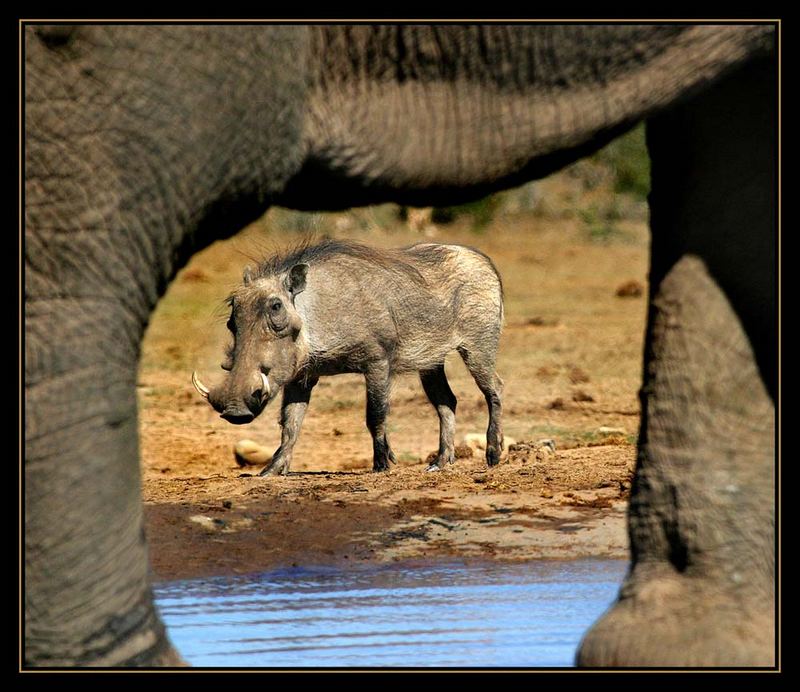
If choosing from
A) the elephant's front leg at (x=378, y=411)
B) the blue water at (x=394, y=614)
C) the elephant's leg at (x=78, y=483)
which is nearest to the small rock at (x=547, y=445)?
the elephant's front leg at (x=378, y=411)

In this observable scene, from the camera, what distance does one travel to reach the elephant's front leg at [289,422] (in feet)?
26.8

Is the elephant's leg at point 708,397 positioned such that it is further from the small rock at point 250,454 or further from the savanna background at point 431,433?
the small rock at point 250,454

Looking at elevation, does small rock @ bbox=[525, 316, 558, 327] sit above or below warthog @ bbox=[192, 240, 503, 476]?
above

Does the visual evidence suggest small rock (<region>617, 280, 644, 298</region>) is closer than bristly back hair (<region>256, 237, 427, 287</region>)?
No

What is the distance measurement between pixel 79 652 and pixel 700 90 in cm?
160

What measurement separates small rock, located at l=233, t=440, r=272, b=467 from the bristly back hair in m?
1.00

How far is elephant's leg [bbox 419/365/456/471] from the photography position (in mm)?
8656

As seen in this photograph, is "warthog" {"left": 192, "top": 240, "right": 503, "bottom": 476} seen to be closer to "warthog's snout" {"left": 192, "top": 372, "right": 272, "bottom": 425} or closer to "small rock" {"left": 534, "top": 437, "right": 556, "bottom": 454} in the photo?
"warthog's snout" {"left": 192, "top": 372, "right": 272, "bottom": 425}

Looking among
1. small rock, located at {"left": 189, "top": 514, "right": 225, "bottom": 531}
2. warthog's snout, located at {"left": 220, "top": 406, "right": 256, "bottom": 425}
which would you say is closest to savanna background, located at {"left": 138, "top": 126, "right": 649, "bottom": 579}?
small rock, located at {"left": 189, "top": 514, "right": 225, "bottom": 531}

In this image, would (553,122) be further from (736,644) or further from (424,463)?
(424,463)

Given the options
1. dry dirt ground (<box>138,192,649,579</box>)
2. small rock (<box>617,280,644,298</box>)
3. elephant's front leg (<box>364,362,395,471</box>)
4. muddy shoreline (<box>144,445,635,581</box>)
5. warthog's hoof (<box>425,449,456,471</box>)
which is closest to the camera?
muddy shoreline (<box>144,445,635,581</box>)

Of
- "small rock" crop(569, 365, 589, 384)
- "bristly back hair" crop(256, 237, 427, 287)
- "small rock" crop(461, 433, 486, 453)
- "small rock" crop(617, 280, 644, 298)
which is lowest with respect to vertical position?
"small rock" crop(461, 433, 486, 453)

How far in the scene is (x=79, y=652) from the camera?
3264 mm

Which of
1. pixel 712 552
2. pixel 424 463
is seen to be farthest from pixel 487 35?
pixel 424 463
